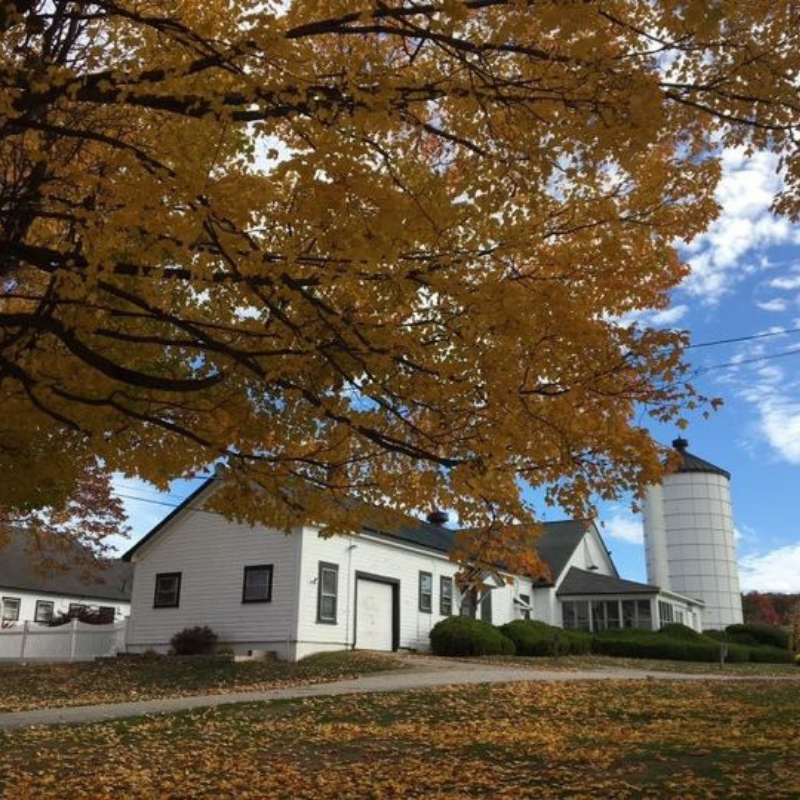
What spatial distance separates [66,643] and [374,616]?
31.2 feet

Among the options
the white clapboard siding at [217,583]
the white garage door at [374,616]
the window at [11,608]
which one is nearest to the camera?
the white clapboard siding at [217,583]

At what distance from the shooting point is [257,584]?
79.9ft

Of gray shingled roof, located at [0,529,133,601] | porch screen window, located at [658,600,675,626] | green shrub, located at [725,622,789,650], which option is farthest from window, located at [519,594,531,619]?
gray shingled roof, located at [0,529,133,601]

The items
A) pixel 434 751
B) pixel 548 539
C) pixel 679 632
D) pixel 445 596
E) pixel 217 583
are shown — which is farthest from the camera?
pixel 548 539

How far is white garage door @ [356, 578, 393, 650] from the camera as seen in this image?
25.6m

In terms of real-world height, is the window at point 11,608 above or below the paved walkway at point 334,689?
above

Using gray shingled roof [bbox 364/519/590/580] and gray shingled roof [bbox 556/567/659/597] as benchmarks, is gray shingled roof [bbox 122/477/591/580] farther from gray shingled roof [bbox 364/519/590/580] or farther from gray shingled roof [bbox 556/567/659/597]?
gray shingled roof [bbox 556/567/659/597]

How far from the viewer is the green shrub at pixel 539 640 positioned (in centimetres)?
2773

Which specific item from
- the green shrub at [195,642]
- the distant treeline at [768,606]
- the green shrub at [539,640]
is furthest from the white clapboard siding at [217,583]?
the distant treeline at [768,606]

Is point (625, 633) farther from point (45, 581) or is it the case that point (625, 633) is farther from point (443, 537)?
point (45, 581)

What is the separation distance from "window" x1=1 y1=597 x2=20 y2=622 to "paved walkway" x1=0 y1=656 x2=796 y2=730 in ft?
81.7

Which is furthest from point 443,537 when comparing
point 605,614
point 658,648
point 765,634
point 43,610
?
point 43,610

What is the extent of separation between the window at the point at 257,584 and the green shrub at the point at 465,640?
5466 millimetres

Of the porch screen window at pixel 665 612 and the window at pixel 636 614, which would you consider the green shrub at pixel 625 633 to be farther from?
the porch screen window at pixel 665 612
